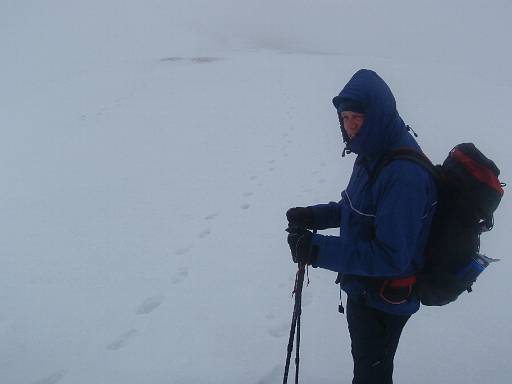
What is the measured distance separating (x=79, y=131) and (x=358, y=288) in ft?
29.5

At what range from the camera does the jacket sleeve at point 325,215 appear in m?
2.22

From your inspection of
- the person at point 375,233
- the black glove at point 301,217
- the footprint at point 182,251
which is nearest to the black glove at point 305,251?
the person at point 375,233

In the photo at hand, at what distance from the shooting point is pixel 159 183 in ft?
20.9

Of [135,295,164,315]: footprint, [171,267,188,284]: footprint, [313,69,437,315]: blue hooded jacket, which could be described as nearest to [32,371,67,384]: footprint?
[135,295,164,315]: footprint

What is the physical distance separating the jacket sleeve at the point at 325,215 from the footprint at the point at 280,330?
134cm

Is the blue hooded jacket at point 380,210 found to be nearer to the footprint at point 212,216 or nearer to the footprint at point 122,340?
the footprint at point 122,340

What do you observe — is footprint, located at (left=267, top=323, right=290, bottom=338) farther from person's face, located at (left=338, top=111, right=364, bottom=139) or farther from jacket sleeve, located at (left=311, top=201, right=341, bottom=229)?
person's face, located at (left=338, top=111, right=364, bottom=139)

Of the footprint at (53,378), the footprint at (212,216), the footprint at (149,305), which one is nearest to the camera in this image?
the footprint at (53,378)

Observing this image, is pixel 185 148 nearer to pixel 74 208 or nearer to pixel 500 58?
pixel 74 208

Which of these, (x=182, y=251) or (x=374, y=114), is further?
(x=182, y=251)

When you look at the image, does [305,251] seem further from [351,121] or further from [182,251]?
[182,251]

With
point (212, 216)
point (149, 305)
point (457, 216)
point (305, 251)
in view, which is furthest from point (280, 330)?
point (212, 216)

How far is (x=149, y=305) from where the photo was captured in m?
3.62

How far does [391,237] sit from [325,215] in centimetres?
68
